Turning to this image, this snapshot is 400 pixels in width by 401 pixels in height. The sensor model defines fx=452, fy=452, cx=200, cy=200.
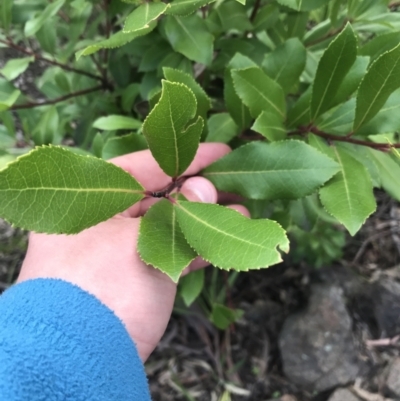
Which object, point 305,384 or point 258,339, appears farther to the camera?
point 258,339

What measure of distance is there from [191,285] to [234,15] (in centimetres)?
68

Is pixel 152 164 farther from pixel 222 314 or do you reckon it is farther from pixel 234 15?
pixel 222 314

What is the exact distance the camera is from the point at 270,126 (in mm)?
794

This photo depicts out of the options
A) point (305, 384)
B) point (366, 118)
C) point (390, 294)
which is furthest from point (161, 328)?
point (390, 294)

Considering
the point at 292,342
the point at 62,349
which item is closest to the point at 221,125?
the point at 62,349

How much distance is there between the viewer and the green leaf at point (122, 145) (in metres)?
0.89

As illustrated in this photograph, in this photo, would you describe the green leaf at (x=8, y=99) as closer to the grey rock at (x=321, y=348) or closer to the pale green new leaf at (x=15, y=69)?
the pale green new leaf at (x=15, y=69)

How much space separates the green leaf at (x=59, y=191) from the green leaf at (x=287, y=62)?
39cm

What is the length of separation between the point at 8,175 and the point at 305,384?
1447 millimetres

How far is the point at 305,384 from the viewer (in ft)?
5.40

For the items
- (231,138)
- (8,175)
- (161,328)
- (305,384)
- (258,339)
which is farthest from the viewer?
(258,339)

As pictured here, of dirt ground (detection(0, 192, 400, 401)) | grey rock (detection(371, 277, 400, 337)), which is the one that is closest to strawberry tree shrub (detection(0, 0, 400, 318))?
dirt ground (detection(0, 192, 400, 401))

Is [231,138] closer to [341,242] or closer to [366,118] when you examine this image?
[366,118]

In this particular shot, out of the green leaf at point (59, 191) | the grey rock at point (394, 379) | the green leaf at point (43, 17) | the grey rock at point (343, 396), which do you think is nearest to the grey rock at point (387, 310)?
the grey rock at point (394, 379)
